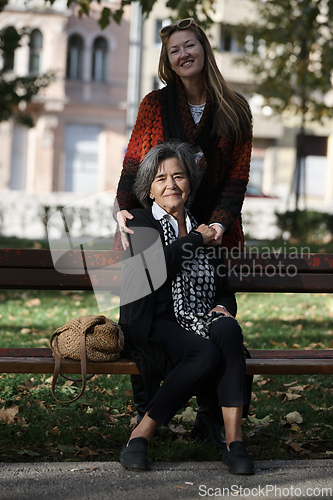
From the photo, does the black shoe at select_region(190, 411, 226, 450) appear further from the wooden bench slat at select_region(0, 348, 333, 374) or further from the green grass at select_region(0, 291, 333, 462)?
the wooden bench slat at select_region(0, 348, 333, 374)

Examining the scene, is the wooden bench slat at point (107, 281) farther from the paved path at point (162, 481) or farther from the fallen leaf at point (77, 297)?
the fallen leaf at point (77, 297)

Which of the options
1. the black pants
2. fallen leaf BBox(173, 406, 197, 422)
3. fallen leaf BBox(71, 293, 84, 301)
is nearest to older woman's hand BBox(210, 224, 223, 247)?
the black pants

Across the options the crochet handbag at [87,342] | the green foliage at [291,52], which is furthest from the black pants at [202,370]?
the green foliage at [291,52]

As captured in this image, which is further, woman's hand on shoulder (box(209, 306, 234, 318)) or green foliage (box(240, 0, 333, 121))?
green foliage (box(240, 0, 333, 121))

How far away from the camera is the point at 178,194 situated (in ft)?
11.3

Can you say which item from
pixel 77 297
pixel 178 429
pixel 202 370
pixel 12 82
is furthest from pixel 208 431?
pixel 12 82

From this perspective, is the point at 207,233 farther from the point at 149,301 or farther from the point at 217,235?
the point at 149,301

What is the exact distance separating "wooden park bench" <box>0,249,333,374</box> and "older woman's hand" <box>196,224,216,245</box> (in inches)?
16.0

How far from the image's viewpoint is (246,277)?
386 cm

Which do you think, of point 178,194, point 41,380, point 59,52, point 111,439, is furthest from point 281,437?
point 59,52

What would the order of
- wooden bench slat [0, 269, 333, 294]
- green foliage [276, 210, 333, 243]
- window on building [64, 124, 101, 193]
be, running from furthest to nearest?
window on building [64, 124, 101, 193]
green foliage [276, 210, 333, 243]
wooden bench slat [0, 269, 333, 294]

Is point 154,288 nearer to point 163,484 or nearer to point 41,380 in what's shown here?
point 163,484

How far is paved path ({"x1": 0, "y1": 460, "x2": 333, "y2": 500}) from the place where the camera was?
2.81 metres

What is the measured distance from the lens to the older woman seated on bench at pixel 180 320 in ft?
9.96
